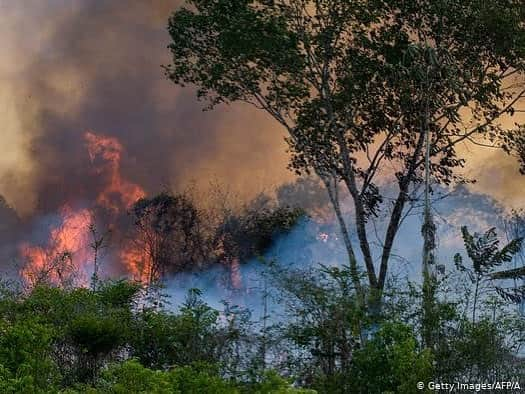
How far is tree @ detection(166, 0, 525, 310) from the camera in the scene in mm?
14742

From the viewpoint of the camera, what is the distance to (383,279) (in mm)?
14492

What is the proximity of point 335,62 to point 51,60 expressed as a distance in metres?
8.74

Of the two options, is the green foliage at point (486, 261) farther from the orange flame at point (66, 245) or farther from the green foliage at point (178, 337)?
the orange flame at point (66, 245)

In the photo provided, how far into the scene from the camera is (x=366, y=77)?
15477 mm

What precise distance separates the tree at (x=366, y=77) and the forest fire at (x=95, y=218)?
4.94m

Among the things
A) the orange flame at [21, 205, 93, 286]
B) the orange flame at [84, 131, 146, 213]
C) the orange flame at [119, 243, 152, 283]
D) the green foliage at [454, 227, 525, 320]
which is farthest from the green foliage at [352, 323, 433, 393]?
the orange flame at [84, 131, 146, 213]

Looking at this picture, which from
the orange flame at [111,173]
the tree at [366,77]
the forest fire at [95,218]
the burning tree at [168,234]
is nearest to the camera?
the tree at [366,77]

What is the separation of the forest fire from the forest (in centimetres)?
5

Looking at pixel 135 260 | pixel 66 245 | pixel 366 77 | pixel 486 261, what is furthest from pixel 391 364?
pixel 66 245

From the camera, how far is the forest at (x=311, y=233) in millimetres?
8961

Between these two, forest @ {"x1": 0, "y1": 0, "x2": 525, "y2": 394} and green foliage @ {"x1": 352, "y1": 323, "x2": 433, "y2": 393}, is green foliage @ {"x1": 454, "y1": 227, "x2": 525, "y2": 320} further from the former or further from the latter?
green foliage @ {"x1": 352, "y1": 323, "x2": 433, "y2": 393}

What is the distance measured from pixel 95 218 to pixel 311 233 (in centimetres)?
511

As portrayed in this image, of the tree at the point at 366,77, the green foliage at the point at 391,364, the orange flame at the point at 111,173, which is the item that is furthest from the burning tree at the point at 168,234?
the green foliage at the point at 391,364

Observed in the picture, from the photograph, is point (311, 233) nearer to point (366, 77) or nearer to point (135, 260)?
point (135, 260)
